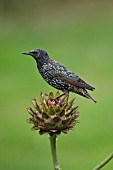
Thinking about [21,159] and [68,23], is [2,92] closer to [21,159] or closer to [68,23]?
[21,159]

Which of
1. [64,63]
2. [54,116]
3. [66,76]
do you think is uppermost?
[64,63]

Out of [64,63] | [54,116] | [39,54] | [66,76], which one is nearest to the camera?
[54,116]

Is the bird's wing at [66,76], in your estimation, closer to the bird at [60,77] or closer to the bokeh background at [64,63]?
the bird at [60,77]

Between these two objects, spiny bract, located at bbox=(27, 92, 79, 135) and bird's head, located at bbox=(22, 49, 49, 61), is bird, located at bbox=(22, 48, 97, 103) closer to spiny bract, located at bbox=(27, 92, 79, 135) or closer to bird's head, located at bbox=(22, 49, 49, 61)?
bird's head, located at bbox=(22, 49, 49, 61)

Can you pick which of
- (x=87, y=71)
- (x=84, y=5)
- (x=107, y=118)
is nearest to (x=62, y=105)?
(x=107, y=118)

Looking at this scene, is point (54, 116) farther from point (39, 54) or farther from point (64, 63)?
point (64, 63)

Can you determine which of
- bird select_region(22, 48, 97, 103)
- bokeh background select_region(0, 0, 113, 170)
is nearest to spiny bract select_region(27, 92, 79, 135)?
bird select_region(22, 48, 97, 103)

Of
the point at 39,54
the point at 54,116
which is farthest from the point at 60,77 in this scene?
the point at 54,116
